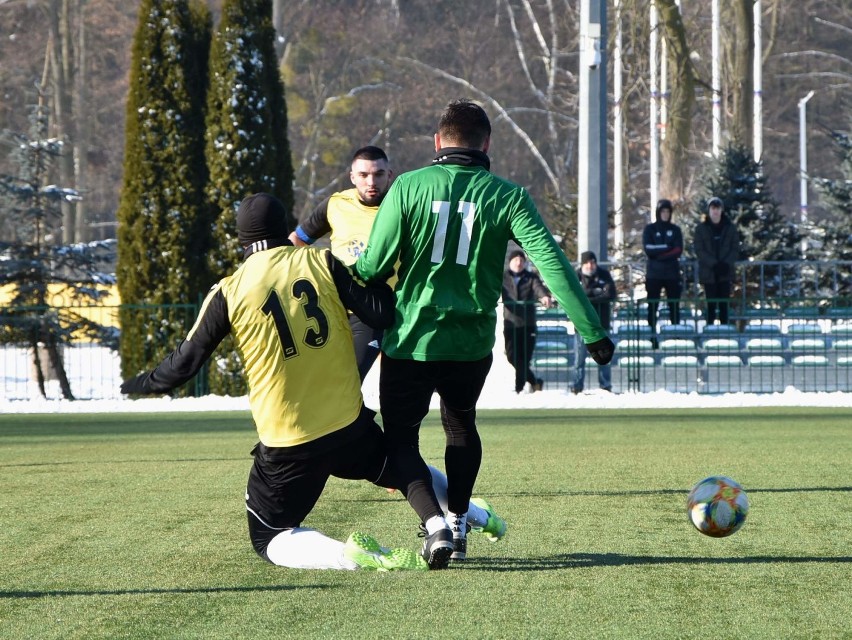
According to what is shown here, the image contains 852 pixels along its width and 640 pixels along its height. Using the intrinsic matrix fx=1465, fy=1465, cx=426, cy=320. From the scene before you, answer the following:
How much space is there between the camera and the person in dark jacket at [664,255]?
21.1 meters

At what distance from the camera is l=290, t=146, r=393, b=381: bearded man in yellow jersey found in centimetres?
802

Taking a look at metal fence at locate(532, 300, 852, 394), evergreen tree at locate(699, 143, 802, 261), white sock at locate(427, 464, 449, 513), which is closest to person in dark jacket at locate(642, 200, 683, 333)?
metal fence at locate(532, 300, 852, 394)

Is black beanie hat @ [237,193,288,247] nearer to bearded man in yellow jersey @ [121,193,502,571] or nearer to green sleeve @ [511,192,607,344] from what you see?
bearded man in yellow jersey @ [121,193,502,571]

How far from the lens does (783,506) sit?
7.79m

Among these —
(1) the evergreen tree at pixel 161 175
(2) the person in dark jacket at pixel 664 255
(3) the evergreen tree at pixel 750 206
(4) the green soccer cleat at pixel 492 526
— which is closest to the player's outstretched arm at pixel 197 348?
(4) the green soccer cleat at pixel 492 526

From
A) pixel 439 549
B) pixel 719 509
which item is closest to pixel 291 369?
pixel 439 549

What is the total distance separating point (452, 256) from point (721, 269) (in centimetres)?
1610

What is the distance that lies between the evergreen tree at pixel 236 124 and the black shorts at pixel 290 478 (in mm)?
15988

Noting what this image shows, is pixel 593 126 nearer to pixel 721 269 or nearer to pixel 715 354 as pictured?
pixel 721 269

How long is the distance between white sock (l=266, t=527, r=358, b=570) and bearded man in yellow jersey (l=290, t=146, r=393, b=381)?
7.20 feet

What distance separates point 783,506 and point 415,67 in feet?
136

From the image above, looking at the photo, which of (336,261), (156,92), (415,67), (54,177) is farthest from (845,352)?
(54,177)

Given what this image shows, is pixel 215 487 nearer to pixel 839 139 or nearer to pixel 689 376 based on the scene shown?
pixel 689 376

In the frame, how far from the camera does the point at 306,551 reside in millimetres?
5820
